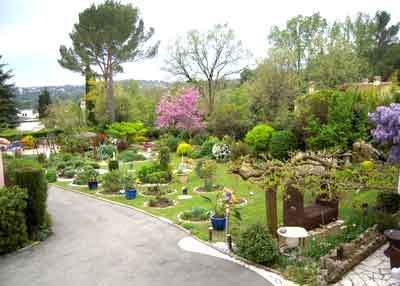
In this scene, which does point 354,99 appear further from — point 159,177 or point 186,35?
point 186,35

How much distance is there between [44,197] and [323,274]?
8.32m

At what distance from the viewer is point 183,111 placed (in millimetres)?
26312

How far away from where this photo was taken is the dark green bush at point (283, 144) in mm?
18812

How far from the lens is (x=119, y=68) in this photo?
109ft

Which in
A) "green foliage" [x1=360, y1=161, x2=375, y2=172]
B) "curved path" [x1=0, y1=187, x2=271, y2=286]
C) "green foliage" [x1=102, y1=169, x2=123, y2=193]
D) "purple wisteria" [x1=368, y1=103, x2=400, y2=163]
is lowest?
"curved path" [x1=0, y1=187, x2=271, y2=286]

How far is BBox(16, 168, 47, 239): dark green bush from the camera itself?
10633 millimetres

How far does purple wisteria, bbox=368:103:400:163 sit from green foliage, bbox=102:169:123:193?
1038 cm

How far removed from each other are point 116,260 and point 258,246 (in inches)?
141

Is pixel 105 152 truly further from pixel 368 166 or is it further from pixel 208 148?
pixel 368 166

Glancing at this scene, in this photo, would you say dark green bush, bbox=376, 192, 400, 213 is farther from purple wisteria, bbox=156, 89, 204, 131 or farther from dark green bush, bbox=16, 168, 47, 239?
purple wisteria, bbox=156, 89, 204, 131

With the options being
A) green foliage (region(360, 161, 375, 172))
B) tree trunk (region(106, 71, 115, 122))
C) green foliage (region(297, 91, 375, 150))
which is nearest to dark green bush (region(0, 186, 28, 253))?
green foliage (region(360, 161, 375, 172))

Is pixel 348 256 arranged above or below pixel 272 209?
below

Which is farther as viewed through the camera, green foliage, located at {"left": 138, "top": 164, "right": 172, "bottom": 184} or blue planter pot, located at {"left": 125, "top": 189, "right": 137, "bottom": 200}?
green foliage, located at {"left": 138, "top": 164, "right": 172, "bottom": 184}

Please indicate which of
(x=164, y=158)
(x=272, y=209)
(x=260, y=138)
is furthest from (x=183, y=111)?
(x=272, y=209)
